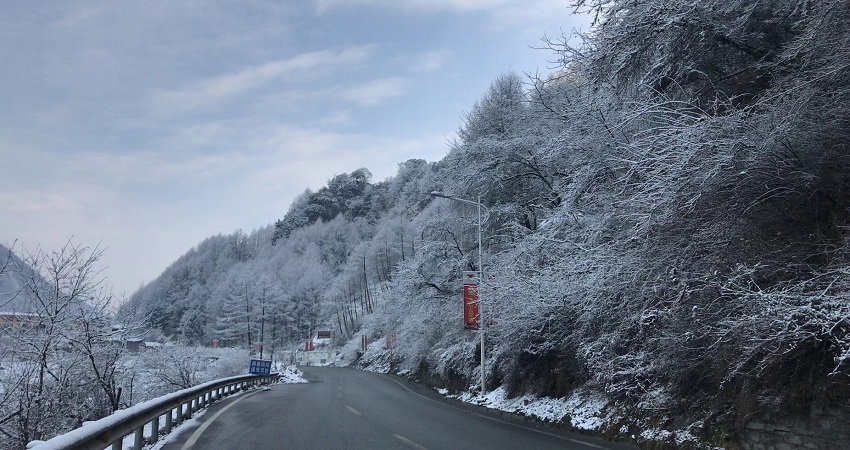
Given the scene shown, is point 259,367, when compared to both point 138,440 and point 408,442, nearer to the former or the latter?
point 408,442

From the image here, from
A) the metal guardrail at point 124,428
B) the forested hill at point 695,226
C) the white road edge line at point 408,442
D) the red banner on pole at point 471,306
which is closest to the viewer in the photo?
the metal guardrail at point 124,428

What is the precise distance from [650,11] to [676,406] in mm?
7251

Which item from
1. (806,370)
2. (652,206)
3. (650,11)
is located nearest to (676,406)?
(806,370)

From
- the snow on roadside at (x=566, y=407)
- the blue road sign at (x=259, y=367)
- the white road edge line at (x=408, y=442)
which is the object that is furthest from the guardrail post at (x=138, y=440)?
the blue road sign at (x=259, y=367)

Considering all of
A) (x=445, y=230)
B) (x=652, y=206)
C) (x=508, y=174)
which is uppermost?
(x=508, y=174)

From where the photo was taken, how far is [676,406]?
424 inches

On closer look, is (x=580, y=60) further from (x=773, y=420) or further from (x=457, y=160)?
(x=457, y=160)

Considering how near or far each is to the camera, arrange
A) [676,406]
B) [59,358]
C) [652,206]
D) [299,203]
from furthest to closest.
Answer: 1. [299,203]
2. [59,358]
3. [676,406]
4. [652,206]

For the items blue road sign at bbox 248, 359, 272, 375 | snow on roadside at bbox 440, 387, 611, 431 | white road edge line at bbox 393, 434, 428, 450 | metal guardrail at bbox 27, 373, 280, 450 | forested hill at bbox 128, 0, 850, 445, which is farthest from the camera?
blue road sign at bbox 248, 359, 272, 375

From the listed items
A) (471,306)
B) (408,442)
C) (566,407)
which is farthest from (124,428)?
(471,306)

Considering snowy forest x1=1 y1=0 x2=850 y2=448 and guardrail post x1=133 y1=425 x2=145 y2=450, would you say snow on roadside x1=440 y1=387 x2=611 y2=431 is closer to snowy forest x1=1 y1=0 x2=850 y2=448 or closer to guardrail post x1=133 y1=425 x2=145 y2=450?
snowy forest x1=1 y1=0 x2=850 y2=448

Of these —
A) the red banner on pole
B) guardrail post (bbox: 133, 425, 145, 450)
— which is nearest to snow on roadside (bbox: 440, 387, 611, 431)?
the red banner on pole

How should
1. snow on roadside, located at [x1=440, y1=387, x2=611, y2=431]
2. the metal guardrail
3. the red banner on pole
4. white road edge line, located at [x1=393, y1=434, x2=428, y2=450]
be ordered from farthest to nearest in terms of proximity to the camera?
the red banner on pole < snow on roadside, located at [x1=440, y1=387, x2=611, y2=431] < white road edge line, located at [x1=393, y1=434, x2=428, y2=450] < the metal guardrail

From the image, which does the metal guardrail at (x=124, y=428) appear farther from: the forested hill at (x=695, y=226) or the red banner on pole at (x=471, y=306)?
the red banner on pole at (x=471, y=306)
